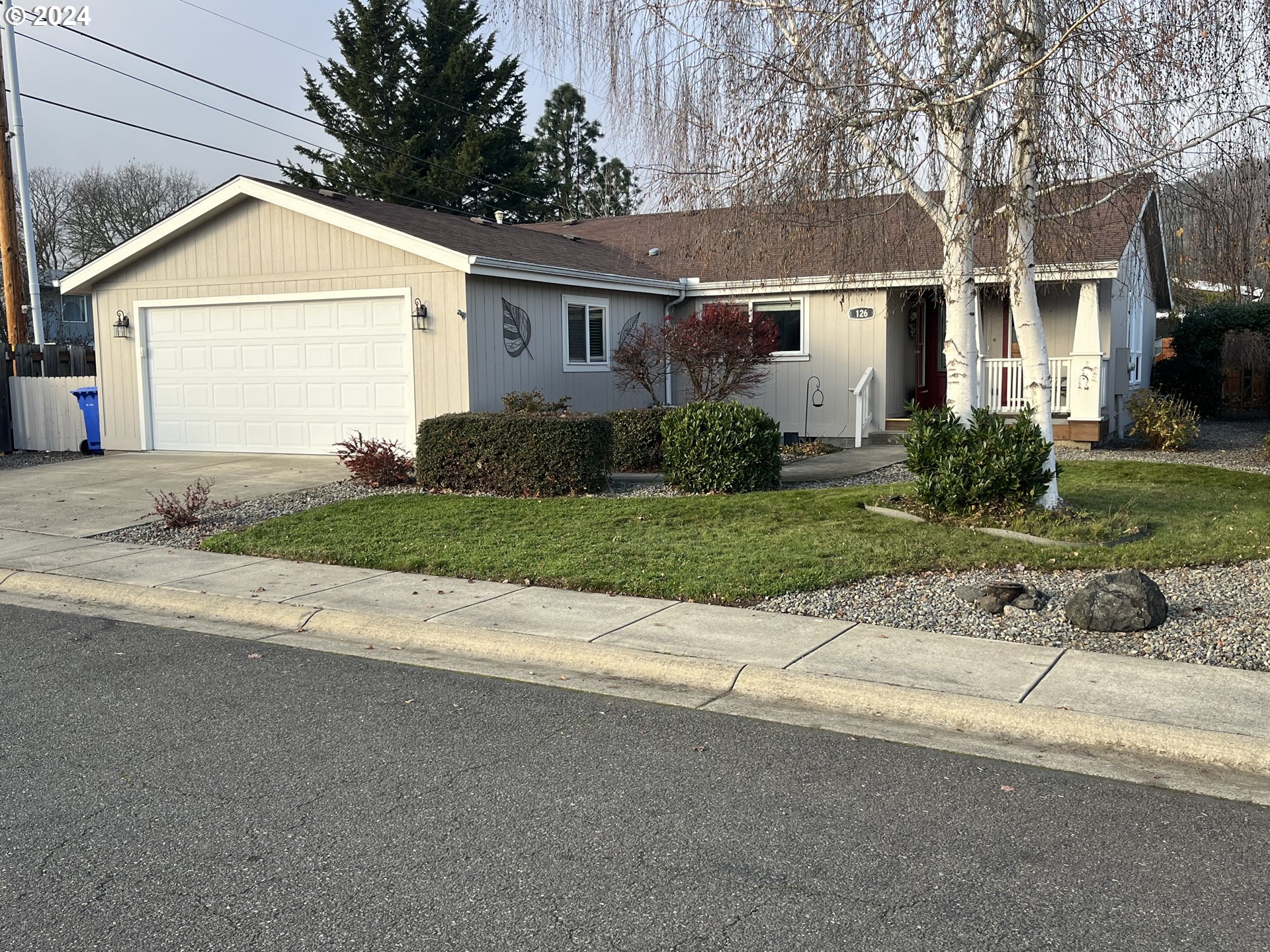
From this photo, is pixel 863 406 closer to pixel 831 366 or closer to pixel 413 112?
pixel 831 366

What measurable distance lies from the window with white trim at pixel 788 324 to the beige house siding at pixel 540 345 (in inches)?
77.5

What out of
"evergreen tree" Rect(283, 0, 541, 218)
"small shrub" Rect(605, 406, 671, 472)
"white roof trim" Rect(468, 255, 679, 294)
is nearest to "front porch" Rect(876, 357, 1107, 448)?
"small shrub" Rect(605, 406, 671, 472)

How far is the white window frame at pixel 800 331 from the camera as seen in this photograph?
18.9 meters

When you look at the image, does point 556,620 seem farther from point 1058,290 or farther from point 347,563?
point 1058,290

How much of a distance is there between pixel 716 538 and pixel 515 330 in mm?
7467

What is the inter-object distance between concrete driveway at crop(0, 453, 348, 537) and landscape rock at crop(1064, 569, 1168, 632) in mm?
9274

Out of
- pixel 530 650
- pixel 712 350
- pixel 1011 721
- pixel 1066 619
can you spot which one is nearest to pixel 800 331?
pixel 712 350

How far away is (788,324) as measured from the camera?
19188 millimetres

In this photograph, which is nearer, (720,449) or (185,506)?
(185,506)

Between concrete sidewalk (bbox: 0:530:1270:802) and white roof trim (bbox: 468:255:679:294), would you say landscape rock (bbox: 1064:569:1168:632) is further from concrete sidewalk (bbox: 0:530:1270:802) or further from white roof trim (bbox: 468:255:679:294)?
white roof trim (bbox: 468:255:679:294)

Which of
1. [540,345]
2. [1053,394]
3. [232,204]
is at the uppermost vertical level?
[232,204]

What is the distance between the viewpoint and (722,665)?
244 inches

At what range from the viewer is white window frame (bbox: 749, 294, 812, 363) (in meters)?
18.9

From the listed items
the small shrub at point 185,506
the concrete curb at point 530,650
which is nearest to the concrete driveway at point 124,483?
the small shrub at point 185,506
